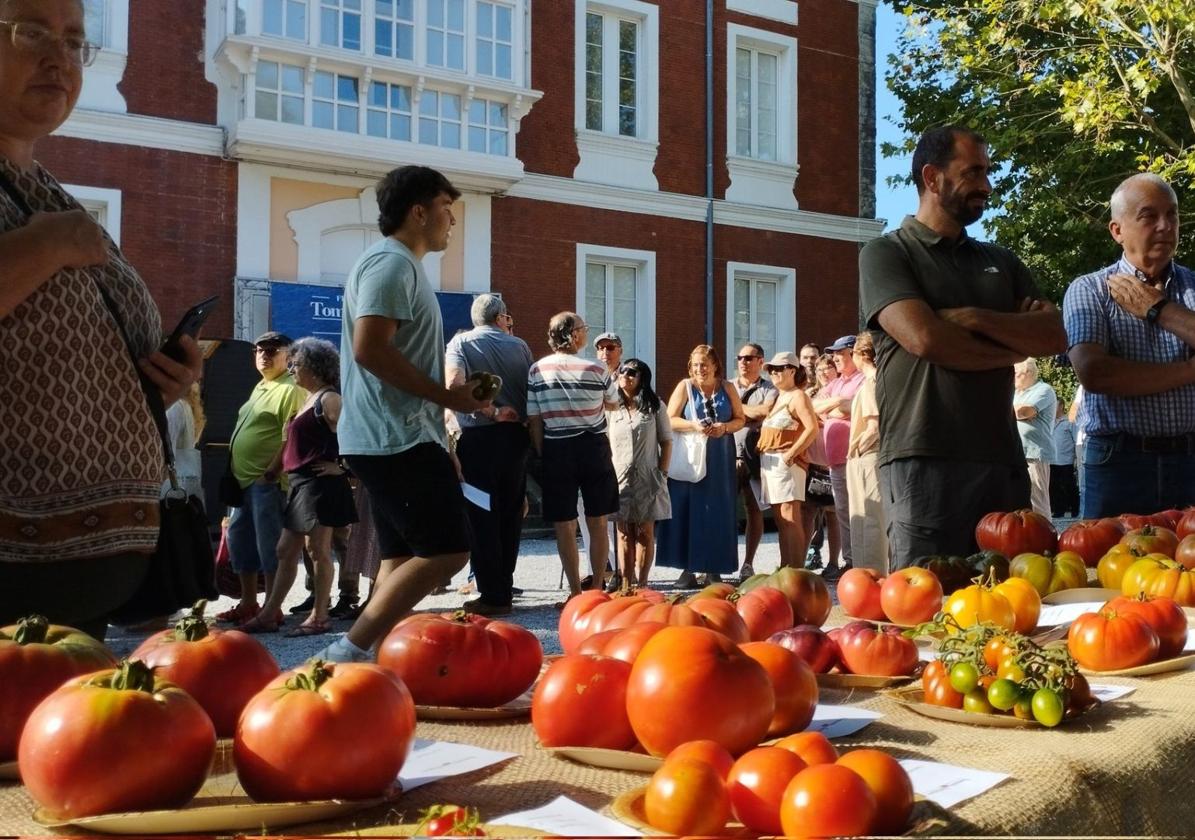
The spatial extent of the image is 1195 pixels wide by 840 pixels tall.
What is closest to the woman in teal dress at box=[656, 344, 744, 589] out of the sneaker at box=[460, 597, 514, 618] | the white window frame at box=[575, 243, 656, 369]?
the sneaker at box=[460, 597, 514, 618]

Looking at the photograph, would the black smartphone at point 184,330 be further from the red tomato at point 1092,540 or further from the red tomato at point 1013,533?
the red tomato at point 1092,540

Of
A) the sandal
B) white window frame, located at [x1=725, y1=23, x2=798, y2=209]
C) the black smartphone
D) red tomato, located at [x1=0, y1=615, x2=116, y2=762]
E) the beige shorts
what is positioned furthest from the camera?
white window frame, located at [x1=725, y1=23, x2=798, y2=209]

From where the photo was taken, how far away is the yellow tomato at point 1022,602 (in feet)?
7.77

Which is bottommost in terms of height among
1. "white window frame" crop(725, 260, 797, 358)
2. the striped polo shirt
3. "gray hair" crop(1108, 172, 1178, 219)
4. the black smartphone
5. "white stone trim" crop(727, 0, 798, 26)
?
the black smartphone

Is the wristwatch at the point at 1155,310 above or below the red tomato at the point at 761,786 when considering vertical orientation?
above

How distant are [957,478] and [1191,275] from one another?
5.18ft

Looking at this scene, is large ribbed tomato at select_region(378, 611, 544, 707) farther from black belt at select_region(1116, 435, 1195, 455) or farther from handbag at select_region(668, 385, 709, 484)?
handbag at select_region(668, 385, 709, 484)

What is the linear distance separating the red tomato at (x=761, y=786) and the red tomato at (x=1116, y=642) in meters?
1.10

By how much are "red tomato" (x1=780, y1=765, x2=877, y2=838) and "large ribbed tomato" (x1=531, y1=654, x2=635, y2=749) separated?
1.25 feet

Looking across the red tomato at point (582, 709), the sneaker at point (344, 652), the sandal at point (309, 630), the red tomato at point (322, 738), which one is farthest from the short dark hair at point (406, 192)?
the sandal at point (309, 630)

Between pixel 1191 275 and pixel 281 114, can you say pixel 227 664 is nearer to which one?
pixel 1191 275

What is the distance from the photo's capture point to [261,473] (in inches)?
281

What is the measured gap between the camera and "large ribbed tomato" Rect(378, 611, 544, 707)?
1.69m

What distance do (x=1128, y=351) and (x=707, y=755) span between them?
322 cm
